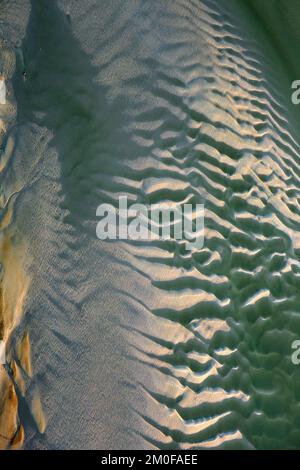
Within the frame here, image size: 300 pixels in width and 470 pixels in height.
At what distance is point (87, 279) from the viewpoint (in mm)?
980

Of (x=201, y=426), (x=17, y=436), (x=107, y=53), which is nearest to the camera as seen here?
(x=17, y=436)

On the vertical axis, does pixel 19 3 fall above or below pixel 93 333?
above

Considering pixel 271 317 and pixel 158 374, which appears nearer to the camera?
pixel 158 374

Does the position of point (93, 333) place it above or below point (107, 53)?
below

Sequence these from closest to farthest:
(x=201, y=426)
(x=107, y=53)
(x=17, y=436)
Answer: (x=17, y=436) < (x=201, y=426) < (x=107, y=53)

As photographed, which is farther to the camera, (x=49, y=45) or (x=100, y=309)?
(x=49, y=45)

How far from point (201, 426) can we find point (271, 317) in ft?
1.04

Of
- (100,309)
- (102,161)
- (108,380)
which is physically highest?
(102,161)

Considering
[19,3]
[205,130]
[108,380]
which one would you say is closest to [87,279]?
[108,380]

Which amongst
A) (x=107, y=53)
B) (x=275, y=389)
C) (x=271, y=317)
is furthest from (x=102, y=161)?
(x=275, y=389)

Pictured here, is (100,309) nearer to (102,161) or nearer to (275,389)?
(102,161)

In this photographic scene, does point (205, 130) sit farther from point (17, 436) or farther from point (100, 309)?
point (17, 436)

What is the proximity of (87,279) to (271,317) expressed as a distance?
1.53 ft

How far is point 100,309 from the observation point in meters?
0.96
